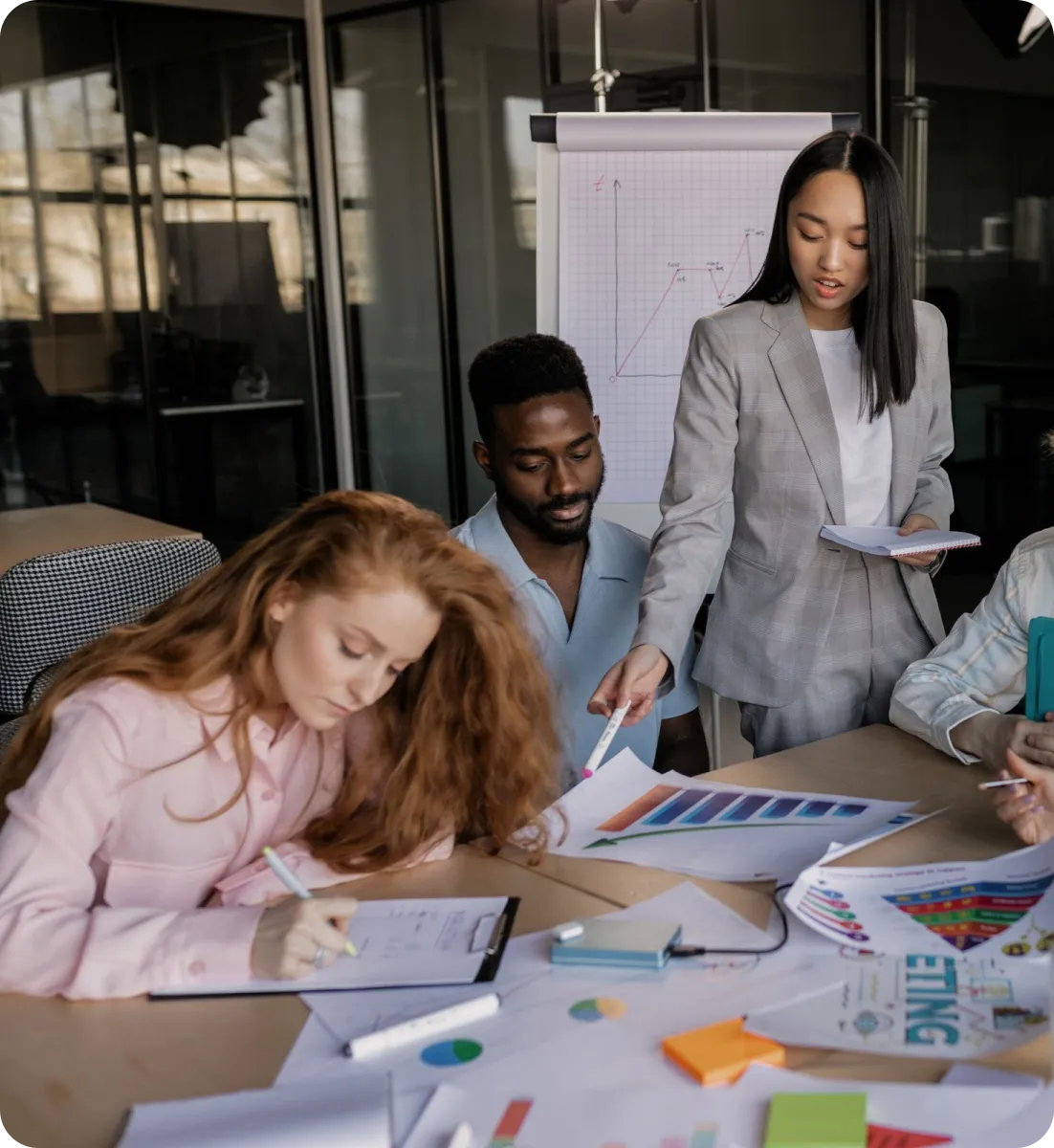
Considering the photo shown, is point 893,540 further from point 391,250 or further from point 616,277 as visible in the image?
point 391,250

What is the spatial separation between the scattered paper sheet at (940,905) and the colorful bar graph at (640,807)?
282mm

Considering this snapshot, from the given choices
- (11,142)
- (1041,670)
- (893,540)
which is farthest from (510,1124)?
(11,142)

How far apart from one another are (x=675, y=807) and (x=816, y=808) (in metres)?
0.17

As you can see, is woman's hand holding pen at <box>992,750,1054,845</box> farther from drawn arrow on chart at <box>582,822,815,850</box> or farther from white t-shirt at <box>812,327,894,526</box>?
white t-shirt at <box>812,327,894,526</box>

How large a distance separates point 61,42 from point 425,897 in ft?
15.2

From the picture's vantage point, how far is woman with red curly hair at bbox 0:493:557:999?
1.30 m

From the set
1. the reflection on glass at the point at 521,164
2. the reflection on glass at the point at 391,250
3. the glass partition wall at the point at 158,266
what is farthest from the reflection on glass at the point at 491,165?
the glass partition wall at the point at 158,266

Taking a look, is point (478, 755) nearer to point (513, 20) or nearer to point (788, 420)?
point (788, 420)

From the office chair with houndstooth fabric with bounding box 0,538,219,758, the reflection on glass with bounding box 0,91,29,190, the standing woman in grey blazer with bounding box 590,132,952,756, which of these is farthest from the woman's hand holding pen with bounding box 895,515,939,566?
the reflection on glass with bounding box 0,91,29,190

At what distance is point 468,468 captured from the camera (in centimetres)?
559

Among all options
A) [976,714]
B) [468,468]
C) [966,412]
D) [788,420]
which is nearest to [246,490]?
[468,468]

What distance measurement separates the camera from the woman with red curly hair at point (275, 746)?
130 cm

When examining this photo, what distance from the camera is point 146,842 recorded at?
1497mm

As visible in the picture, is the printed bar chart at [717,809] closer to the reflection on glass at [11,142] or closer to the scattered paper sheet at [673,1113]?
the scattered paper sheet at [673,1113]
